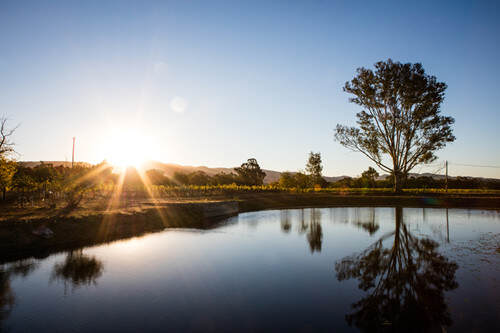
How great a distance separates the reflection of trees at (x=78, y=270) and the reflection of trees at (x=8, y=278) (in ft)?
3.32

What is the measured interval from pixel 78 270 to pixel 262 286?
23.6ft

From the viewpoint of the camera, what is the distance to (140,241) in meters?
17.0

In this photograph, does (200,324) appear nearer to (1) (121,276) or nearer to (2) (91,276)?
(1) (121,276)

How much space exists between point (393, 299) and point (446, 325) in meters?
1.67

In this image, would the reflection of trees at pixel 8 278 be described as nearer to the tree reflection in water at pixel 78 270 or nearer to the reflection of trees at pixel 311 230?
the tree reflection in water at pixel 78 270

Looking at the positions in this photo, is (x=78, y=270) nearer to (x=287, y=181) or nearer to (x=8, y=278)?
(x=8, y=278)

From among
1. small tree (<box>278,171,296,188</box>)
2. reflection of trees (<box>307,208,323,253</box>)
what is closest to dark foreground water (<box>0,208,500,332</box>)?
reflection of trees (<box>307,208,323,253</box>)

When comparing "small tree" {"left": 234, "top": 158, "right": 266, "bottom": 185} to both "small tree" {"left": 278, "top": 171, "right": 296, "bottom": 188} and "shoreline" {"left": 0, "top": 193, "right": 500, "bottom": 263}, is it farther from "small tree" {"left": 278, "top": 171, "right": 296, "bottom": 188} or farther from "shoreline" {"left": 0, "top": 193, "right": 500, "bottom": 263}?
"shoreline" {"left": 0, "top": 193, "right": 500, "bottom": 263}

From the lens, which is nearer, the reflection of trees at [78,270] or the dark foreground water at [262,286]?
the dark foreground water at [262,286]

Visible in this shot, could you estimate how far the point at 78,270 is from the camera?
11336 mm

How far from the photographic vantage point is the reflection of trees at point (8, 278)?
7.88 metres

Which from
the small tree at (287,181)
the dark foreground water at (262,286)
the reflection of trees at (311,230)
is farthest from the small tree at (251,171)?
the dark foreground water at (262,286)

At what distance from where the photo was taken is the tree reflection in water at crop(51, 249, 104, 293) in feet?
33.3

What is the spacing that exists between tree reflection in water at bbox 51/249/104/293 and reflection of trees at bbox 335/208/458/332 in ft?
28.4
